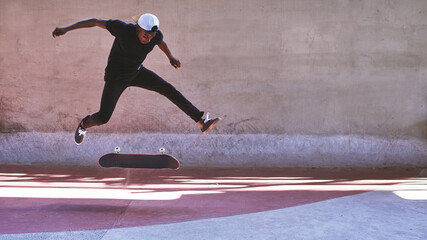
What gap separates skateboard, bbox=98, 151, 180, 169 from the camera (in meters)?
4.85

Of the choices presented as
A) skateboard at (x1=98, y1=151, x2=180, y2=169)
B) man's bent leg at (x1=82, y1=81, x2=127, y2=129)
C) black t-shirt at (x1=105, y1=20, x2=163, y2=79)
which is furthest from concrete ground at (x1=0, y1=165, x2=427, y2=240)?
black t-shirt at (x1=105, y1=20, x2=163, y2=79)

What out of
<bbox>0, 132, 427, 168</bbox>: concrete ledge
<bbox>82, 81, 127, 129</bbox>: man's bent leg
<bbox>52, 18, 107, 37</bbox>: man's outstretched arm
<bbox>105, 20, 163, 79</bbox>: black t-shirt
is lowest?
<bbox>0, 132, 427, 168</bbox>: concrete ledge

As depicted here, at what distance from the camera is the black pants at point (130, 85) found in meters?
4.15

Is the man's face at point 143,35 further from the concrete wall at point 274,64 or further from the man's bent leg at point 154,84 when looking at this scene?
the concrete wall at point 274,64

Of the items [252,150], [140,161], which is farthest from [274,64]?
[140,161]

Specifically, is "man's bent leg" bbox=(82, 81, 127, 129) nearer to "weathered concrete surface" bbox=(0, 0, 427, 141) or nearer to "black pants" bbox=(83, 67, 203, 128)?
"black pants" bbox=(83, 67, 203, 128)

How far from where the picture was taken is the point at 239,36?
7012 mm

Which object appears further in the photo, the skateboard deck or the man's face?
the skateboard deck

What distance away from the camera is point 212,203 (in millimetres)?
4555

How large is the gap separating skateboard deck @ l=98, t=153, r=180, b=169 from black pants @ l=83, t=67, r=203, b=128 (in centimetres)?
67

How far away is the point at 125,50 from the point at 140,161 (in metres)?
1.57

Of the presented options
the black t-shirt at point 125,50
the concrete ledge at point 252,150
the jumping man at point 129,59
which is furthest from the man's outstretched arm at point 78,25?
the concrete ledge at point 252,150

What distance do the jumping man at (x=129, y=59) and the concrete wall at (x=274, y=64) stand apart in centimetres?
→ 268

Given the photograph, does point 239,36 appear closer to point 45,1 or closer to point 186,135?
point 186,135
